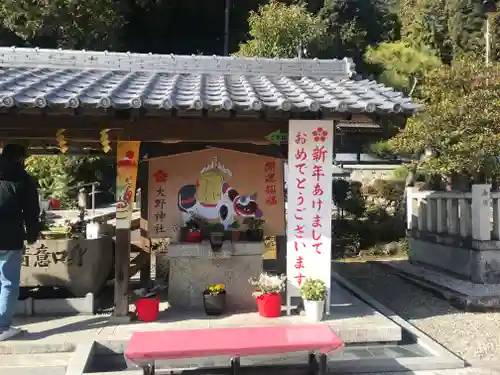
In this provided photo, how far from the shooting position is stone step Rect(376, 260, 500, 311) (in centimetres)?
845

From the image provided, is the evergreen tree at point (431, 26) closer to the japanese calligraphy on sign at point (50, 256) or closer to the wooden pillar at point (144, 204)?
the wooden pillar at point (144, 204)

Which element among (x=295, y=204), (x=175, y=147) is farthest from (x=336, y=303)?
(x=175, y=147)

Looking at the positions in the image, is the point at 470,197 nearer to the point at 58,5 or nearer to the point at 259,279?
the point at 259,279

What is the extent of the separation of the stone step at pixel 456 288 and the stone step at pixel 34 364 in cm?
645

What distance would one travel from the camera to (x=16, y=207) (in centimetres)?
586

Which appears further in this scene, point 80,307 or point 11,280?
point 80,307

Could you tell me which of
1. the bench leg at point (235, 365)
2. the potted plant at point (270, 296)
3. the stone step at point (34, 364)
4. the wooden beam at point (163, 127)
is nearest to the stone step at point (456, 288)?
the potted plant at point (270, 296)

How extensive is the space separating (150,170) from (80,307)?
7.36ft

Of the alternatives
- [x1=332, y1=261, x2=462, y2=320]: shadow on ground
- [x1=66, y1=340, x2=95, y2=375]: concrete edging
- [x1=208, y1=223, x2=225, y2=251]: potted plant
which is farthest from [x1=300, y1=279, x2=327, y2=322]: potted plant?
[x1=66, y1=340, x2=95, y2=375]: concrete edging

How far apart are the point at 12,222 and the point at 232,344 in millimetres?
3148

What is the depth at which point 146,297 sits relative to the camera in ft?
21.7

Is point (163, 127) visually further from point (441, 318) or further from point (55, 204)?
point (55, 204)

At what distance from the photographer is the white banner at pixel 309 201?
257 inches

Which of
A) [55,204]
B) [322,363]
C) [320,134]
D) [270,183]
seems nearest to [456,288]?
[270,183]
